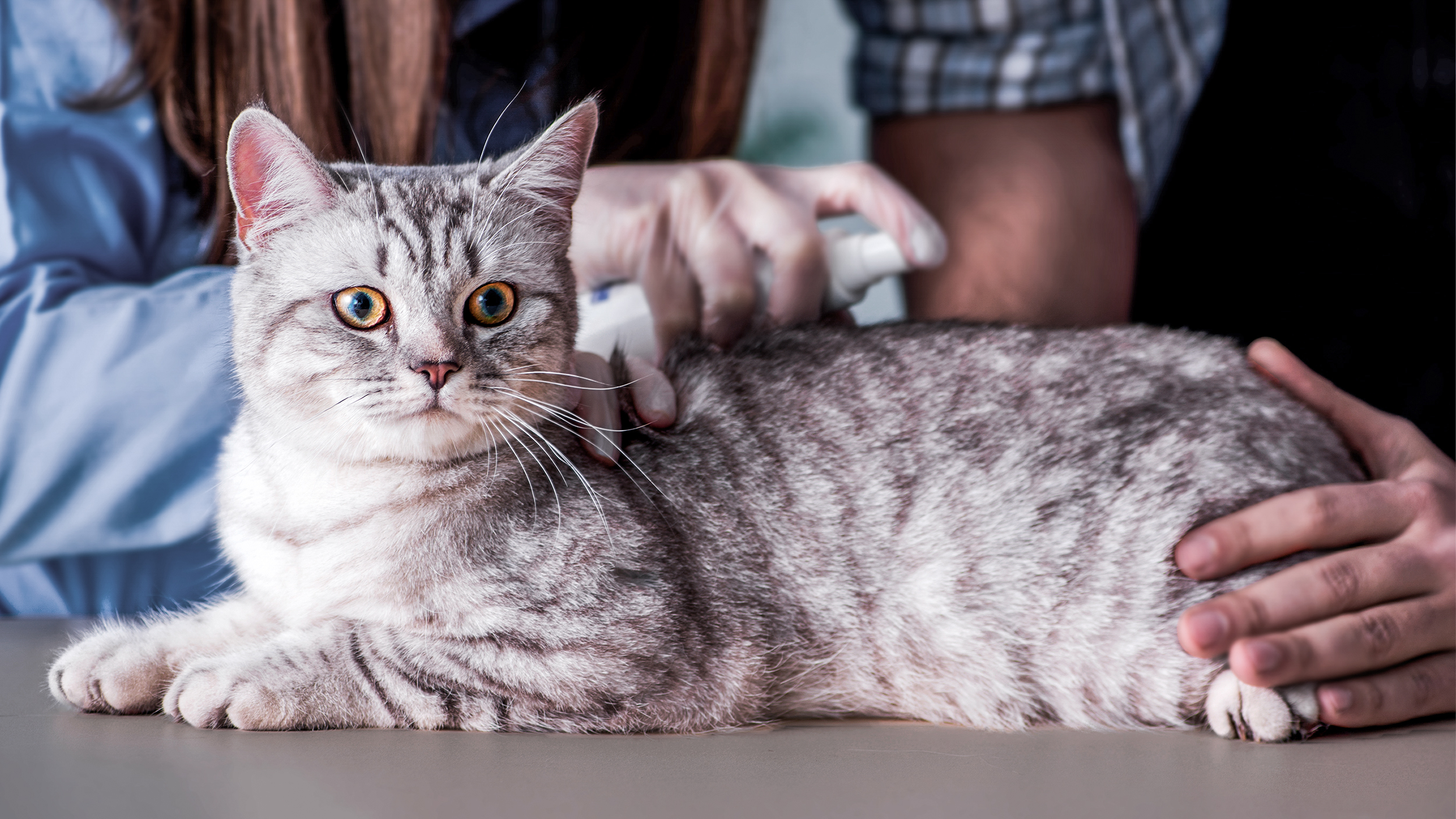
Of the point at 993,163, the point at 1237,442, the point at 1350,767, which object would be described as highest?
the point at 993,163

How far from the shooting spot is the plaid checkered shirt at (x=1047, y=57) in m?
1.89

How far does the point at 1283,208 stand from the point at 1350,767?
5.36 feet

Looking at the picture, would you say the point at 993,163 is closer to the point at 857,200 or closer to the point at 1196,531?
the point at 857,200

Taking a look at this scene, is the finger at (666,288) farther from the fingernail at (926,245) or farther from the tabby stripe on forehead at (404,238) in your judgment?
the tabby stripe on forehead at (404,238)

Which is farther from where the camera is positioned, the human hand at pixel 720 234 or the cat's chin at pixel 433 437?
the human hand at pixel 720 234

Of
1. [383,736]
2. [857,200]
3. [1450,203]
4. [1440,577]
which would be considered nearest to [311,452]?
[383,736]

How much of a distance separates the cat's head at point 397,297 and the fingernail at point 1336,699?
727mm

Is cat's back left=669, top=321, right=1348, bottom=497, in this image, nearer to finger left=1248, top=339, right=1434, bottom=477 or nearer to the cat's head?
finger left=1248, top=339, right=1434, bottom=477

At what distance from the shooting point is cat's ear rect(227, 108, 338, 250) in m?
0.86

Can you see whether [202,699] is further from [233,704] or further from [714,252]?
[714,252]

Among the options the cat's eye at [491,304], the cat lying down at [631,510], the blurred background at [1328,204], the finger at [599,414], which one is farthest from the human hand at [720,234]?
the blurred background at [1328,204]

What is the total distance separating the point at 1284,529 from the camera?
3.14 feet

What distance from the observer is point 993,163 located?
1.92 meters

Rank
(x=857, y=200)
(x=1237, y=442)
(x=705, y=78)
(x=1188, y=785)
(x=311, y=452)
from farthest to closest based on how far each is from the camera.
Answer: (x=705, y=78), (x=857, y=200), (x=1237, y=442), (x=311, y=452), (x=1188, y=785)
